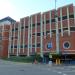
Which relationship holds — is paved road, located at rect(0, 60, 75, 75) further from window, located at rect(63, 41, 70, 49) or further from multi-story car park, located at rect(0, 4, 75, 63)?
multi-story car park, located at rect(0, 4, 75, 63)

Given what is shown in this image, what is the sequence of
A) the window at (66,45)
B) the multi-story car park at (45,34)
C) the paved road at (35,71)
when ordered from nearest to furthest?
the paved road at (35,71), the window at (66,45), the multi-story car park at (45,34)

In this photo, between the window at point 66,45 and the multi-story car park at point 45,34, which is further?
the multi-story car park at point 45,34

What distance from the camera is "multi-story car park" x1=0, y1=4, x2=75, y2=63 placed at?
6669cm

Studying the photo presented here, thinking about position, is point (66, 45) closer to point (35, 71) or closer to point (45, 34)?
point (45, 34)

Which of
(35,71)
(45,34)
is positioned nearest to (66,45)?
(45,34)

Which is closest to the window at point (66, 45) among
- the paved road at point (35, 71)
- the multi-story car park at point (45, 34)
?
the multi-story car park at point (45, 34)

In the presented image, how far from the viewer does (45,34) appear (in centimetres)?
7556

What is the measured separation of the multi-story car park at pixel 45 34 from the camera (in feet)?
219

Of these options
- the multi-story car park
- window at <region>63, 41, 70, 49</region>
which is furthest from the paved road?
the multi-story car park

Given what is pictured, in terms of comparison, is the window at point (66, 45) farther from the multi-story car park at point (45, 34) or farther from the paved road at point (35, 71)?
the paved road at point (35, 71)

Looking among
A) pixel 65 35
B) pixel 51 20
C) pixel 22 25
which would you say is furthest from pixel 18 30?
pixel 65 35

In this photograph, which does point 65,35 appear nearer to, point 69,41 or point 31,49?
point 69,41

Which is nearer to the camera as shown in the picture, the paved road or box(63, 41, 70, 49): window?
the paved road

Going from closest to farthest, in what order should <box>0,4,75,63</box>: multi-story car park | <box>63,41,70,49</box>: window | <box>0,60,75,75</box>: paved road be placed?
<box>0,60,75,75</box>: paved road
<box>63,41,70,49</box>: window
<box>0,4,75,63</box>: multi-story car park
